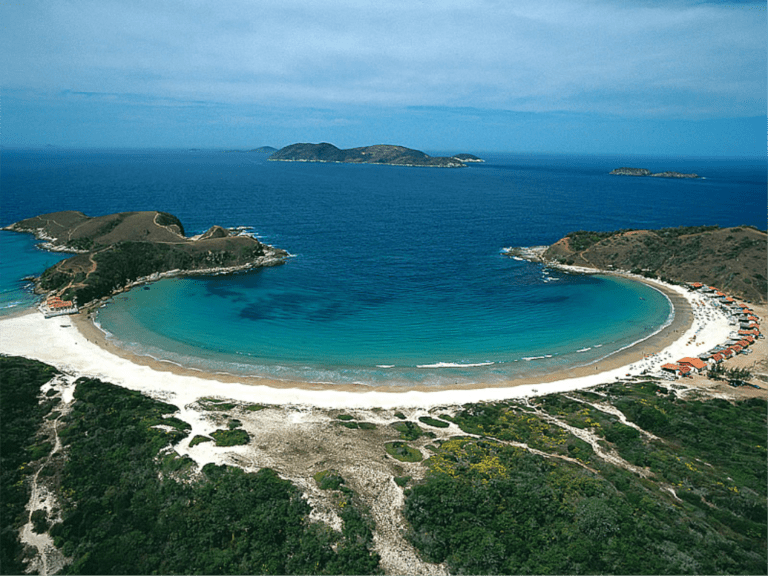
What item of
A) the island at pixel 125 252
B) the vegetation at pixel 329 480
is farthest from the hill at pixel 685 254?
the vegetation at pixel 329 480

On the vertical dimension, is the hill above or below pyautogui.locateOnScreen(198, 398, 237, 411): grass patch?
above

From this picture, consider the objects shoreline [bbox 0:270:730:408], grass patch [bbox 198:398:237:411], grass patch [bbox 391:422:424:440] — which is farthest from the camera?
shoreline [bbox 0:270:730:408]

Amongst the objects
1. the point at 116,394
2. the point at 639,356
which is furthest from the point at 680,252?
the point at 116,394

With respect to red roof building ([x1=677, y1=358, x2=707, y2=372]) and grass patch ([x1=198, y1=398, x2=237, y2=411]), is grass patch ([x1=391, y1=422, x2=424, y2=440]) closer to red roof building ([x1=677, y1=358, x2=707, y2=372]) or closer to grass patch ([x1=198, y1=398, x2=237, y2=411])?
grass patch ([x1=198, y1=398, x2=237, y2=411])

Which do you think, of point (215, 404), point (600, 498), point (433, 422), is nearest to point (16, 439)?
point (215, 404)

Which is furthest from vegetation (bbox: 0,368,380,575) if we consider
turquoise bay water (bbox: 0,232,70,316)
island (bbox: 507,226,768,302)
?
island (bbox: 507,226,768,302)
